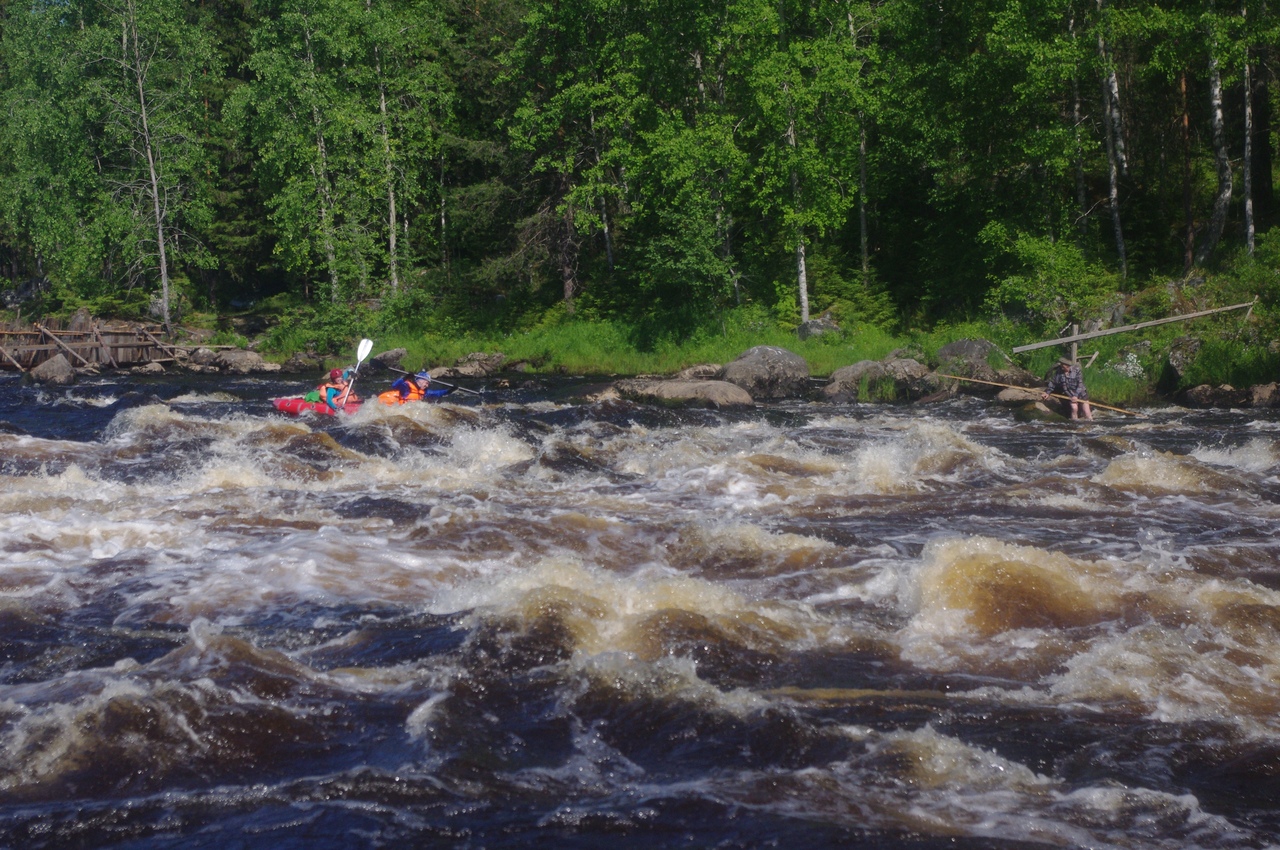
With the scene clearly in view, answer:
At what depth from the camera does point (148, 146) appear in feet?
108

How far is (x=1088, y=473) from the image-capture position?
1169 centimetres

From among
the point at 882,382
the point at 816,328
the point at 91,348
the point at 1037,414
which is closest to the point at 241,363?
the point at 91,348

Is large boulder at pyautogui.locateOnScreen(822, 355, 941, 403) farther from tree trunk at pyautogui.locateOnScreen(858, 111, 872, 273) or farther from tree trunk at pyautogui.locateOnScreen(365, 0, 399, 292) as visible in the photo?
tree trunk at pyautogui.locateOnScreen(365, 0, 399, 292)

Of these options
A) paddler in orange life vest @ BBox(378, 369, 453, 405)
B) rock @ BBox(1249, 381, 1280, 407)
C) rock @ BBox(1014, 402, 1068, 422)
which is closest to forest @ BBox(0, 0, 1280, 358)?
rock @ BBox(1249, 381, 1280, 407)

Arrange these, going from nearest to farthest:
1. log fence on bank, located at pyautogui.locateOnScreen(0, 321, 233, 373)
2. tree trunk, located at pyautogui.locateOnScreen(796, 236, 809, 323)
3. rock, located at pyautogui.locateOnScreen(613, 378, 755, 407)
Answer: rock, located at pyautogui.locateOnScreen(613, 378, 755, 407) → tree trunk, located at pyautogui.locateOnScreen(796, 236, 809, 323) → log fence on bank, located at pyautogui.locateOnScreen(0, 321, 233, 373)

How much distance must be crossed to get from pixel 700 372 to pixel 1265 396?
36.2ft

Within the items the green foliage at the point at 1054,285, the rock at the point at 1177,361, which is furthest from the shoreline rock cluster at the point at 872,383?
the green foliage at the point at 1054,285

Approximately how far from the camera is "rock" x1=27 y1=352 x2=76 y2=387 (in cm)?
2464

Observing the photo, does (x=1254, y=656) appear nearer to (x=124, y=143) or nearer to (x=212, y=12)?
(x=124, y=143)

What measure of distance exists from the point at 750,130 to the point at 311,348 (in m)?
14.4

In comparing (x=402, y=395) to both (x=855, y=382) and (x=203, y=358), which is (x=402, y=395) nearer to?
(x=855, y=382)

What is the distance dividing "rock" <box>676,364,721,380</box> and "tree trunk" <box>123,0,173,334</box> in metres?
17.7

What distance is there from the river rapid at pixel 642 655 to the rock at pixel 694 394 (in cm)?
710

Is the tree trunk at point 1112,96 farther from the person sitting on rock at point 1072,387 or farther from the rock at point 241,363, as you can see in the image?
the rock at point 241,363
